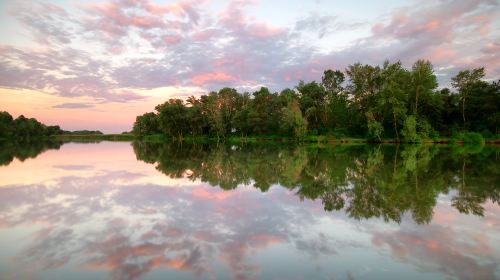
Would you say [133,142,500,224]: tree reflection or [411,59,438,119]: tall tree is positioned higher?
[411,59,438,119]: tall tree

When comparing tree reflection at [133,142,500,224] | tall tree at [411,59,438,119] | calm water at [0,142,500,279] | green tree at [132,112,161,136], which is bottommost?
tree reflection at [133,142,500,224]

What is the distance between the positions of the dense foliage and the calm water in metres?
126

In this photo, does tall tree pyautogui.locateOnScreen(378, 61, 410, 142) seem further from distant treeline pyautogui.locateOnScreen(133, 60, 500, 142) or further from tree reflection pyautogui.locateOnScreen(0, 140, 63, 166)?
tree reflection pyautogui.locateOnScreen(0, 140, 63, 166)

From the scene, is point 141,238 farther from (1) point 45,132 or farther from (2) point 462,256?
(1) point 45,132

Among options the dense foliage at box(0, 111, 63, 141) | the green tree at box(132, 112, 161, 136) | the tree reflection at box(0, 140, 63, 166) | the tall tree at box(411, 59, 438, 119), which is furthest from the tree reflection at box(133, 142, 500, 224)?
the dense foliage at box(0, 111, 63, 141)

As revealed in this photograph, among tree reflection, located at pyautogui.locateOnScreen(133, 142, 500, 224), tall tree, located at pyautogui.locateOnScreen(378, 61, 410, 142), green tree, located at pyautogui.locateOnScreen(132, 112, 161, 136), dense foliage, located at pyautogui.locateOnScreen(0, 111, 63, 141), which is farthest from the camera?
green tree, located at pyautogui.locateOnScreen(132, 112, 161, 136)

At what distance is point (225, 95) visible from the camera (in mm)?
92062

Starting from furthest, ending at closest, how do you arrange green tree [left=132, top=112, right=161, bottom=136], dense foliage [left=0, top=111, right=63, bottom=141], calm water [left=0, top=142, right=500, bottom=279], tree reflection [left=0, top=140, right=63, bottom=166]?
green tree [left=132, top=112, right=161, bottom=136] → dense foliage [left=0, top=111, right=63, bottom=141] → tree reflection [left=0, top=140, right=63, bottom=166] → calm water [left=0, top=142, right=500, bottom=279]

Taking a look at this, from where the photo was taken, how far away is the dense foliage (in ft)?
380

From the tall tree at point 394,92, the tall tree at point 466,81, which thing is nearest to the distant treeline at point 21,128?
the tall tree at point 394,92

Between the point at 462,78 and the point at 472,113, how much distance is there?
24.0 feet

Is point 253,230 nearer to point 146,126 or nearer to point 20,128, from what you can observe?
point 146,126

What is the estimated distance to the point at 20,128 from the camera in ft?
400

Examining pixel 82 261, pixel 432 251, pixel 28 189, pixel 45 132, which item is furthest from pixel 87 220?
pixel 45 132
